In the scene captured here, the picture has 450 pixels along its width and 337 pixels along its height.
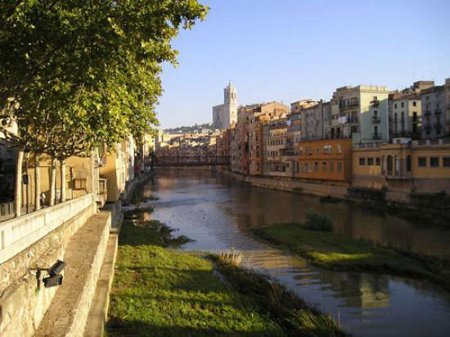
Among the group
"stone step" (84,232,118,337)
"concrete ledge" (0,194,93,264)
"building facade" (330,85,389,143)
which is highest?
"building facade" (330,85,389,143)

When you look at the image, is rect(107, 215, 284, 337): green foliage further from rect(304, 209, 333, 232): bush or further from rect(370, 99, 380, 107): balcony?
→ rect(370, 99, 380, 107): balcony

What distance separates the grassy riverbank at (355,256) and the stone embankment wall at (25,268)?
49.9 feet

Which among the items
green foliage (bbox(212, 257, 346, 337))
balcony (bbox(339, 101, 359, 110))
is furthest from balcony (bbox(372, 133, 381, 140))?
green foliage (bbox(212, 257, 346, 337))

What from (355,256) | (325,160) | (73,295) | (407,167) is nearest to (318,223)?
(355,256)

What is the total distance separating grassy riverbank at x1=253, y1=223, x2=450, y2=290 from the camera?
→ 22609mm

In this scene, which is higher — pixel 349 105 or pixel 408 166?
pixel 349 105

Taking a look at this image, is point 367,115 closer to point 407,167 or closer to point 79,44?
point 407,167

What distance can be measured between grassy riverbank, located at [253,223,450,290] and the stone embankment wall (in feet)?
49.9

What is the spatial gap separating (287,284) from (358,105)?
156ft

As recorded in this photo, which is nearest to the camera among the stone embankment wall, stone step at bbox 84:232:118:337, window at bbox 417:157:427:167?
the stone embankment wall

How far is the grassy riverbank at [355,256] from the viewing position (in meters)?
22.6

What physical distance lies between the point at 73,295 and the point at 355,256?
17.7 m

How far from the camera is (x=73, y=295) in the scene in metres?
10.3

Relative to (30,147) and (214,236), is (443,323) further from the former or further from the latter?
(214,236)
